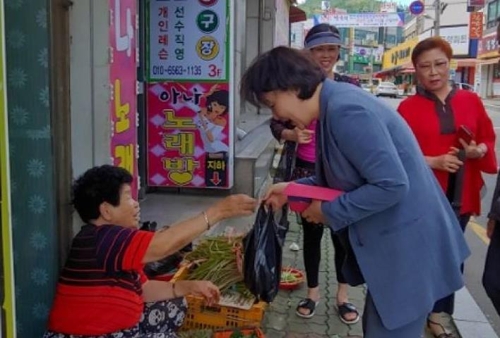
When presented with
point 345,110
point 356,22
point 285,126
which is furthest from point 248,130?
point 356,22

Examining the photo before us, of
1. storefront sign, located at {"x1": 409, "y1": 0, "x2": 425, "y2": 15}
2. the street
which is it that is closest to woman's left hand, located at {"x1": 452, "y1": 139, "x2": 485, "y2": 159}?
the street

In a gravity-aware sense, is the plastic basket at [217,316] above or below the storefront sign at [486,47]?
below

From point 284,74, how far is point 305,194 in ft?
1.46

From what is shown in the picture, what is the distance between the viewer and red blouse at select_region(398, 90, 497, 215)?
3.15 meters

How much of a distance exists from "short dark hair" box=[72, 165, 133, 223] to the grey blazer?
914mm

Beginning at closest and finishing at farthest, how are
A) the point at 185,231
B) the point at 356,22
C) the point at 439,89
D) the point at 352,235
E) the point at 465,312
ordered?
the point at 352,235
the point at 185,231
the point at 439,89
the point at 465,312
the point at 356,22

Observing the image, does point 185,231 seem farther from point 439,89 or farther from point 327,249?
point 327,249

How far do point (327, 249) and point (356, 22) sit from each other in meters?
32.4

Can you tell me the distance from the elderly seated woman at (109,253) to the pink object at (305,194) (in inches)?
11.4

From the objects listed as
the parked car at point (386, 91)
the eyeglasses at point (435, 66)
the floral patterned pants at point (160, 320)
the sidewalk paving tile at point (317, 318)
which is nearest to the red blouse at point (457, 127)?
the eyeglasses at point (435, 66)

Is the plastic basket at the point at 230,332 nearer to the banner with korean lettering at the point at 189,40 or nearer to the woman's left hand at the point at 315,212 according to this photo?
the woman's left hand at the point at 315,212

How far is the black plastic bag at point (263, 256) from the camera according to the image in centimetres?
258

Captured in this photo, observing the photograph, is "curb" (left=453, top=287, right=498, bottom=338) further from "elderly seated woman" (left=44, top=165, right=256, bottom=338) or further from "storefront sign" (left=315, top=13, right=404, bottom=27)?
"storefront sign" (left=315, top=13, right=404, bottom=27)

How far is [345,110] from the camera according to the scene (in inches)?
74.9
